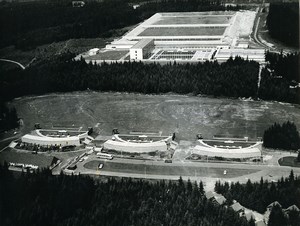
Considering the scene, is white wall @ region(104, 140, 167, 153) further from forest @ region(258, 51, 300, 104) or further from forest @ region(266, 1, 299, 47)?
forest @ region(266, 1, 299, 47)

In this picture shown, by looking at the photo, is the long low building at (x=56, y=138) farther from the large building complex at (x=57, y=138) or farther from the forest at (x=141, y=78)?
the forest at (x=141, y=78)

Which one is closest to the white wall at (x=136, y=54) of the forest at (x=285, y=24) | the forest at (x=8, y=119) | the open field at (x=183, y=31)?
the open field at (x=183, y=31)

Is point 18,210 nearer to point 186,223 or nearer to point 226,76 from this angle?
point 186,223

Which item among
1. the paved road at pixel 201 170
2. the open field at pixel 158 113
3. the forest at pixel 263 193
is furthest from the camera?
the open field at pixel 158 113

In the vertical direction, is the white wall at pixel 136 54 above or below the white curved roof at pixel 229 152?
above

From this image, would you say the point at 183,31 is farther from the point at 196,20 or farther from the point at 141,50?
the point at 141,50

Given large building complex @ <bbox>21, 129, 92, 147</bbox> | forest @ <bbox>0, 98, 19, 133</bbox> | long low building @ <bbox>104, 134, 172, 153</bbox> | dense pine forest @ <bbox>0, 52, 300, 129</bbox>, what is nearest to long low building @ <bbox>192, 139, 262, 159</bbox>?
long low building @ <bbox>104, 134, 172, 153</bbox>

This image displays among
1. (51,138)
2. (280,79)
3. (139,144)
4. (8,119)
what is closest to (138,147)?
(139,144)
